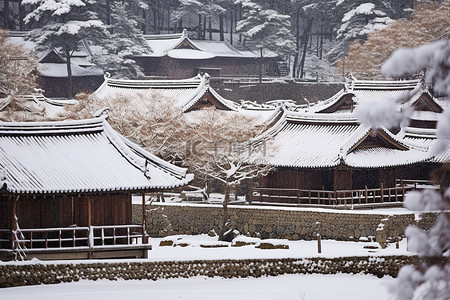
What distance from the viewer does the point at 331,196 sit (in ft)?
115

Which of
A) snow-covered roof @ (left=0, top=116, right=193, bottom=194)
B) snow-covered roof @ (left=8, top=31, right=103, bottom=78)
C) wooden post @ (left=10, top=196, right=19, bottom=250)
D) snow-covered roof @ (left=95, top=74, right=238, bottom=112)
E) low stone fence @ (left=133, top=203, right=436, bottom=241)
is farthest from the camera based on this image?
snow-covered roof @ (left=8, top=31, right=103, bottom=78)

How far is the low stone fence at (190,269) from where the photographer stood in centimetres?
2366

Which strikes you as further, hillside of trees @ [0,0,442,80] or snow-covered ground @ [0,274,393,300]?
hillside of trees @ [0,0,442,80]

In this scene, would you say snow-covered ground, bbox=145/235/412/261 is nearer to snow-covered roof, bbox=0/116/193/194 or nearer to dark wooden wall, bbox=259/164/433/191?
snow-covered roof, bbox=0/116/193/194

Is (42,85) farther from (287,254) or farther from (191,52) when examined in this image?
(287,254)

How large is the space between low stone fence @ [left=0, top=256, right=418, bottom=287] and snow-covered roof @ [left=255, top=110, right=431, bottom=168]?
7.16 metres

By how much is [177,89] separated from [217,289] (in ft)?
76.7

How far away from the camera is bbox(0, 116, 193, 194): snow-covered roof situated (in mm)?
Result: 24422

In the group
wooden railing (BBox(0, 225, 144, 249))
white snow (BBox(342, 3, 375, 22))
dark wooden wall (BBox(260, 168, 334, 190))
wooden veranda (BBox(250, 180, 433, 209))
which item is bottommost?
wooden veranda (BBox(250, 180, 433, 209))

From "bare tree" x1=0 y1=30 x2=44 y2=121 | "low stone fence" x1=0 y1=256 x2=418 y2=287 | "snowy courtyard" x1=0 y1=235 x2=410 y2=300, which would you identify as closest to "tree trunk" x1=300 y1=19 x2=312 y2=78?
"bare tree" x1=0 y1=30 x2=44 y2=121

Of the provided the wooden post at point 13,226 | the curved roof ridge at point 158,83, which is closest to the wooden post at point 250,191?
the curved roof ridge at point 158,83

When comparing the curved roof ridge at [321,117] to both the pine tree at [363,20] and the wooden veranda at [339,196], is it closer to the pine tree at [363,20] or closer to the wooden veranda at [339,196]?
the wooden veranda at [339,196]

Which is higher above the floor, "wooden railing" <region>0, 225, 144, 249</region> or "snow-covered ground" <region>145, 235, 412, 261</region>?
"wooden railing" <region>0, 225, 144, 249</region>

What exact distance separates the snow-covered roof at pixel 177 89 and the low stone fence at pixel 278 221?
26.8 feet
